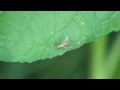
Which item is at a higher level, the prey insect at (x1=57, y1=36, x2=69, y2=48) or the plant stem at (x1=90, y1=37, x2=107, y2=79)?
the prey insect at (x1=57, y1=36, x2=69, y2=48)

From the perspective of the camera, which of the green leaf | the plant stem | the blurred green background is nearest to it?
the green leaf

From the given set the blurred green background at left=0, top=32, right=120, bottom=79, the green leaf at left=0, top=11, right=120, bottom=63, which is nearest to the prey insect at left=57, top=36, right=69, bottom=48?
the green leaf at left=0, top=11, right=120, bottom=63

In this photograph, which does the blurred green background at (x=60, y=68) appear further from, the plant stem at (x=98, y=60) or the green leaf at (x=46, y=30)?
the green leaf at (x=46, y=30)

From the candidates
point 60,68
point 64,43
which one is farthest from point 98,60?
point 60,68

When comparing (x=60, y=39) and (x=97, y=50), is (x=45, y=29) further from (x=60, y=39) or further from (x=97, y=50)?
(x=97, y=50)

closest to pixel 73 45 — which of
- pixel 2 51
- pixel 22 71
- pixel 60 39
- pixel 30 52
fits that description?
pixel 60 39

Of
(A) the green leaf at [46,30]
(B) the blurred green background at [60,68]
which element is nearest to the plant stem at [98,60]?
(B) the blurred green background at [60,68]

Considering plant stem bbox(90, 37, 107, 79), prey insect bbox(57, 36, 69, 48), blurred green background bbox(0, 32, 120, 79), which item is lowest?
blurred green background bbox(0, 32, 120, 79)

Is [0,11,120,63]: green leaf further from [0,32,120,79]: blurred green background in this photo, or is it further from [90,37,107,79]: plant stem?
[0,32,120,79]: blurred green background
